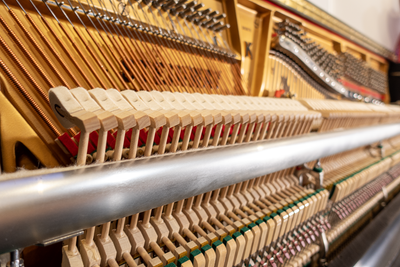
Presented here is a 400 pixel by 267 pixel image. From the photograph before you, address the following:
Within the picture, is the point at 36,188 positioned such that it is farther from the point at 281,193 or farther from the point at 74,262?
the point at 281,193

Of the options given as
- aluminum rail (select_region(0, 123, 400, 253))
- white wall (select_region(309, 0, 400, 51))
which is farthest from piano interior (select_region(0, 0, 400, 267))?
white wall (select_region(309, 0, 400, 51))

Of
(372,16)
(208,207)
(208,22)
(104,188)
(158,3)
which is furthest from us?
(372,16)

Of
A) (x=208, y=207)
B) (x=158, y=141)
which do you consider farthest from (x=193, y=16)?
(x=208, y=207)

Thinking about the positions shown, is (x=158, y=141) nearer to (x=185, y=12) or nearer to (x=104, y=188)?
(x=104, y=188)

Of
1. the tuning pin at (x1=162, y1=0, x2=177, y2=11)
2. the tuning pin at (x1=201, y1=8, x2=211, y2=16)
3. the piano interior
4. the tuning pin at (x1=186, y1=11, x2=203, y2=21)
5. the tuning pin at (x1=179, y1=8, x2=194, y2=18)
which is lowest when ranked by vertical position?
the piano interior

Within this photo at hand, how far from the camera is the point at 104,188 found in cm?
64

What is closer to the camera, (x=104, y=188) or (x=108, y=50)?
(x=104, y=188)

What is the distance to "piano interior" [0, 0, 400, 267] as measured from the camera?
65 cm

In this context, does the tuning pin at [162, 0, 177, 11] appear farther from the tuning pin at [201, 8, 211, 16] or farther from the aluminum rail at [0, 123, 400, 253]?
the aluminum rail at [0, 123, 400, 253]

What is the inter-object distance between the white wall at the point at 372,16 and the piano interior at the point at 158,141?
1.88 metres

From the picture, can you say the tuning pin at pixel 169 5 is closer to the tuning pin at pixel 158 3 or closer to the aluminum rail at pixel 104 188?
the tuning pin at pixel 158 3

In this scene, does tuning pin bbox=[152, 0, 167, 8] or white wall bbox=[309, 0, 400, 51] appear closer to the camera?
tuning pin bbox=[152, 0, 167, 8]

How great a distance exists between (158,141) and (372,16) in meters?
5.38

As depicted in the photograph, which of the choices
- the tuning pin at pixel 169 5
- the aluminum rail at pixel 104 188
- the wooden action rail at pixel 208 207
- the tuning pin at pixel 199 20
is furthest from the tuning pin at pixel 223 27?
the aluminum rail at pixel 104 188
